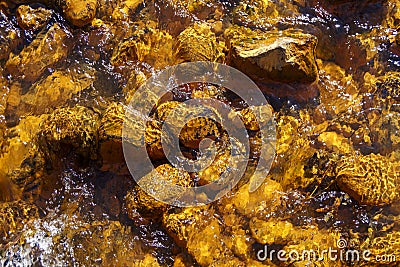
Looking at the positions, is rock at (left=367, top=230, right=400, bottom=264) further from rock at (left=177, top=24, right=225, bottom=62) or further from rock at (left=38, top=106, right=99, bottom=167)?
rock at (left=38, top=106, right=99, bottom=167)

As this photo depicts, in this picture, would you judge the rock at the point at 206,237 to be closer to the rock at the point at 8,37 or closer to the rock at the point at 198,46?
the rock at the point at 198,46

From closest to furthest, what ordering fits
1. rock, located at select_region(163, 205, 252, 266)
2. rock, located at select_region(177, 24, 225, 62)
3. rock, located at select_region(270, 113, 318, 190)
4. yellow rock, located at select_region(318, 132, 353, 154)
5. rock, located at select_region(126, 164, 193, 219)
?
rock, located at select_region(163, 205, 252, 266) < rock, located at select_region(126, 164, 193, 219) < rock, located at select_region(270, 113, 318, 190) < yellow rock, located at select_region(318, 132, 353, 154) < rock, located at select_region(177, 24, 225, 62)

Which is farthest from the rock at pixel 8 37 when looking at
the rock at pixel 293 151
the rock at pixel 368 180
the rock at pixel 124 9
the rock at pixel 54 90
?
the rock at pixel 368 180

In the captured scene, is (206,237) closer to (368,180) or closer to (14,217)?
(368,180)

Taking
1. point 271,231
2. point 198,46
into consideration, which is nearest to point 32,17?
point 198,46

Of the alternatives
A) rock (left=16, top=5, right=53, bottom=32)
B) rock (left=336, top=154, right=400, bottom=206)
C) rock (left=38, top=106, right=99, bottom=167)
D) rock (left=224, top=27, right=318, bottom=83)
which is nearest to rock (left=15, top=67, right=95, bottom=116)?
rock (left=38, top=106, right=99, bottom=167)

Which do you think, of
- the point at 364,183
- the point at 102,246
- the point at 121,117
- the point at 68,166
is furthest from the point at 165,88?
the point at 364,183

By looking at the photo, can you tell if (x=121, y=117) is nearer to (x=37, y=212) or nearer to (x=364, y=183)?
(x=37, y=212)

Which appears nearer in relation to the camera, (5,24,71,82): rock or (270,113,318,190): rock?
(270,113,318,190): rock
